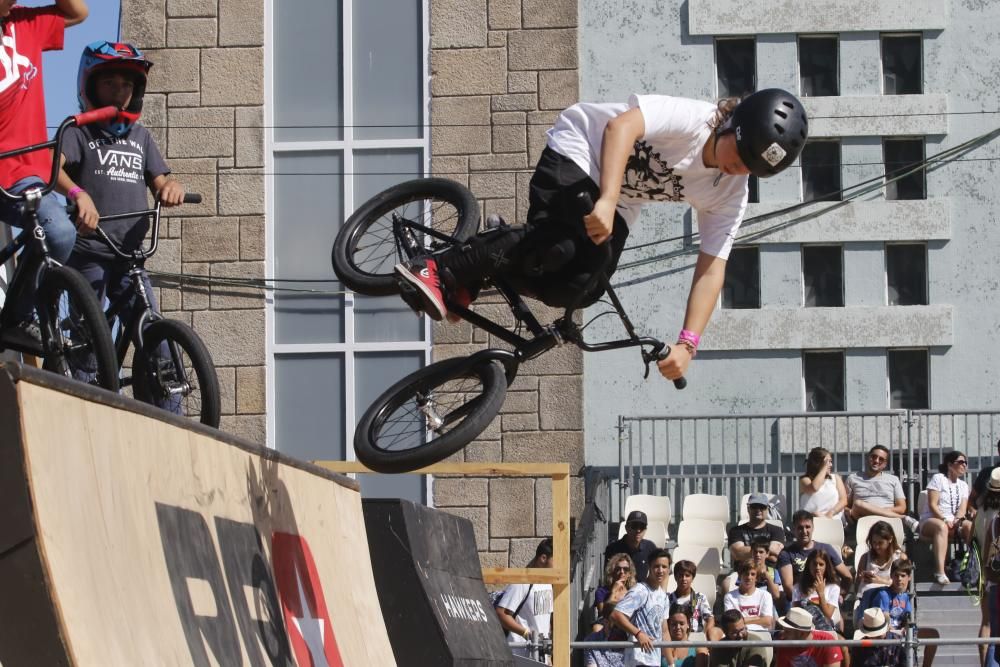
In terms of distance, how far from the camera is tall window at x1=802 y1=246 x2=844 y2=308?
730 inches

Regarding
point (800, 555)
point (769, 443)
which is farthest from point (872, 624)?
point (769, 443)

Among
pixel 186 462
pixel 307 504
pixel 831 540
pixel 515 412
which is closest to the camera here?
pixel 186 462

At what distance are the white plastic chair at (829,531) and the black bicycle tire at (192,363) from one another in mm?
7346

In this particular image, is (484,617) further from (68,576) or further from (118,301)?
(68,576)

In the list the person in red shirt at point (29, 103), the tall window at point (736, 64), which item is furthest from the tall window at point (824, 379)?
the person in red shirt at point (29, 103)

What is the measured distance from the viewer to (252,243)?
13586mm

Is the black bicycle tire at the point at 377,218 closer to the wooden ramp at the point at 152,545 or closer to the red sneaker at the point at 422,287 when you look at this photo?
the red sneaker at the point at 422,287

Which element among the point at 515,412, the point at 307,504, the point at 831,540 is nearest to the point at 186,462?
the point at 307,504

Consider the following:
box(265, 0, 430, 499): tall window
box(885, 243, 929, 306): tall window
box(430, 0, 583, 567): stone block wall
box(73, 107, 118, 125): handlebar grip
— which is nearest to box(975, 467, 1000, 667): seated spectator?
box(430, 0, 583, 567): stone block wall

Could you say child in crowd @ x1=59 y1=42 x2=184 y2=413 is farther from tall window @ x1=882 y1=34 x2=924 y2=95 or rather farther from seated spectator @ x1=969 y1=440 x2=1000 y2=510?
tall window @ x1=882 y1=34 x2=924 y2=95

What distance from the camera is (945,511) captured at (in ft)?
39.4

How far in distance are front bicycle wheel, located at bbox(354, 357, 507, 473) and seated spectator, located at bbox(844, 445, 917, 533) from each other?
24.0 ft

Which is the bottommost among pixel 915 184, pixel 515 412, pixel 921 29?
pixel 515 412

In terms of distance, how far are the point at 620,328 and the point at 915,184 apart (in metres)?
4.72
